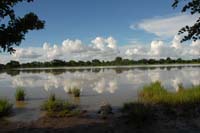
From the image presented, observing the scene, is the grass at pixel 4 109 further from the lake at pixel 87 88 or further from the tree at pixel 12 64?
the tree at pixel 12 64

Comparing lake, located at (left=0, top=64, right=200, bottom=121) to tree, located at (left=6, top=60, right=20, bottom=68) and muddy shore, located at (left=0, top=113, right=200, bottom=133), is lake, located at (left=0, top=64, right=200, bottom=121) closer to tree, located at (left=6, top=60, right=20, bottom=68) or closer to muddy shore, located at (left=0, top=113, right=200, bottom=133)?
muddy shore, located at (left=0, top=113, right=200, bottom=133)

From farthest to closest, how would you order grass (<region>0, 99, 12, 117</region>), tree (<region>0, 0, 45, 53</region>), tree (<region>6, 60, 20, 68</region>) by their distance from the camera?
1. tree (<region>6, 60, 20, 68</region>)
2. grass (<region>0, 99, 12, 117</region>)
3. tree (<region>0, 0, 45, 53</region>)

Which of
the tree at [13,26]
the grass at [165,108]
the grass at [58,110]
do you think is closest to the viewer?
the tree at [13,26]

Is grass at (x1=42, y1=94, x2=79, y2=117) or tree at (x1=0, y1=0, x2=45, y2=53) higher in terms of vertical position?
tree at (x1=0, y1=0, x2=45, y2=53)

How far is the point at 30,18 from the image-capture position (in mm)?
7707

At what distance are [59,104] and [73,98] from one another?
18.7 ft

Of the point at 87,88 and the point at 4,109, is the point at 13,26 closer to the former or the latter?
the point at 4,109

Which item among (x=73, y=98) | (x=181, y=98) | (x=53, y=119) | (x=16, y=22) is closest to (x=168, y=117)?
(x=181, y=98)

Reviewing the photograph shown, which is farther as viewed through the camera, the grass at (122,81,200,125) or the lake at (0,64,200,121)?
the lake at (0,64,200,121)

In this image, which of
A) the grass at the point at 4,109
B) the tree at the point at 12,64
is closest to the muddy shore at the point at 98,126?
the grass at the point at 4,109

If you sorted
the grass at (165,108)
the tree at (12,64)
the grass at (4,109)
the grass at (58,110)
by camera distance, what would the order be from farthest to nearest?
1. the tree at (12,64)
2. the grass at (4,109)
3. the grass at (58,110)
4. the grass at (165,108)

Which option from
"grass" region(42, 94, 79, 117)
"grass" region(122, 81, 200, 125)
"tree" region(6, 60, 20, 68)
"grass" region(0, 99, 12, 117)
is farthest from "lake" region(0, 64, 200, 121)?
"tree" region(6, 60, 20, 68)

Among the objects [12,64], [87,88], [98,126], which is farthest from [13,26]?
[12,64]

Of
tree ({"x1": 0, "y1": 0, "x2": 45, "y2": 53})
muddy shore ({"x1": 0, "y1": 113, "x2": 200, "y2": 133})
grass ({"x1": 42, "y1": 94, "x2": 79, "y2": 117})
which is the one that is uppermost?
tree ({"x1": 0, "y1": 0, "x2": 45, "y2": 53})
